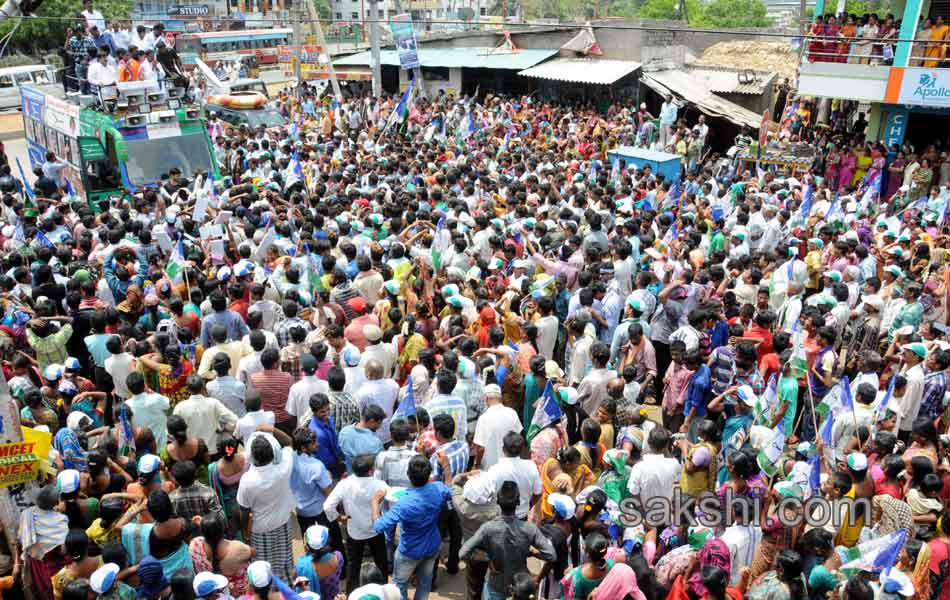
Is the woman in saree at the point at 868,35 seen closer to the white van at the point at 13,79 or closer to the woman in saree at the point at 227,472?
the woman in saree at the point at 227,472

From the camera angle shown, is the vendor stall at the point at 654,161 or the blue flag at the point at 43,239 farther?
the vendor stall at the point at 654,161

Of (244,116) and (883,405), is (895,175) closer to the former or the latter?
(883,405)

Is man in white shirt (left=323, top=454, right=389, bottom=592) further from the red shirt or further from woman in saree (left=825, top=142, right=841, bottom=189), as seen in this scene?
woman in saree (left=825, top=142, right=841, bottom=189)

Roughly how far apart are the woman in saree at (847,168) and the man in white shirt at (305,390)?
516 inches

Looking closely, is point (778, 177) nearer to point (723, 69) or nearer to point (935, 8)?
point (935, 8)

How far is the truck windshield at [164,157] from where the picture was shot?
42.8 feet

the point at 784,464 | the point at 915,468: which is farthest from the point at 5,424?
the point at 915,468

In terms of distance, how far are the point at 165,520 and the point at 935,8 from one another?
62.0 feet

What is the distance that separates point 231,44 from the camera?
4453 centimetres

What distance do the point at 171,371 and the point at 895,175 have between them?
14208 mm

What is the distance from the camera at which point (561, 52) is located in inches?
1001

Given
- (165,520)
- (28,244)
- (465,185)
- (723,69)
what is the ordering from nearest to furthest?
(165,520) < (28,244) < (465,185) < (723,69)

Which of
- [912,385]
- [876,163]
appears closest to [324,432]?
[912,385]

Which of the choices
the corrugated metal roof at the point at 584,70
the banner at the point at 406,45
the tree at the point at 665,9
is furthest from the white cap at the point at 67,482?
the tree at the point at 665,9
